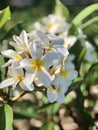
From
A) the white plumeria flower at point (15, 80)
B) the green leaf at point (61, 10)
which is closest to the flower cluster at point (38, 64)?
the white plumeria flower at point (15, 80)

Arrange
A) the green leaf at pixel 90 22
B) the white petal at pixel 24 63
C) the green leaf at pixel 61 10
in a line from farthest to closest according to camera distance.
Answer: the green leaf at pixel 61 10 < the green leaf at pixel 90 22 < the white petal at pixel 24 63

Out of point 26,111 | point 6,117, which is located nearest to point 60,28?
point 26,111

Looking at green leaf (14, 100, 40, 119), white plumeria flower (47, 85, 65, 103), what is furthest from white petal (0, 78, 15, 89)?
green leaf (14, 100, 40, 119)

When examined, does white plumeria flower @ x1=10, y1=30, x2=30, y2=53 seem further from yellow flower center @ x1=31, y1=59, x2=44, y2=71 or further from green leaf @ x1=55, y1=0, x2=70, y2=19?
green leaf @ x1=55, y1=0, x2=70, y2=19

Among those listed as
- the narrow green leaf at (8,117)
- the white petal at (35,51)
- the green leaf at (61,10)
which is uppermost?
the green leaf at (61,10)

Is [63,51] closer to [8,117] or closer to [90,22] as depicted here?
[8,117]

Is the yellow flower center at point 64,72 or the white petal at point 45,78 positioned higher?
the yellow flower center at point 64,72

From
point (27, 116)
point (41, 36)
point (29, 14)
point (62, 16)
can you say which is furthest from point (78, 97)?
point (29, 14)

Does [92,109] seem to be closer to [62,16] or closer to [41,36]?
[62,16]

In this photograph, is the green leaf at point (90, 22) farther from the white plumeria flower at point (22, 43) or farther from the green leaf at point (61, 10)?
the white plumeria flower at point (22, 43)
